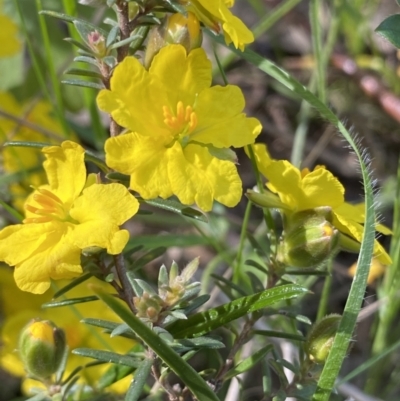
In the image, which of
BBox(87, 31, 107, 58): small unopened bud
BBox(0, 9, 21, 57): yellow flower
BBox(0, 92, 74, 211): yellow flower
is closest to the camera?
BBox(87, 31, 107, 58): small unopened bud

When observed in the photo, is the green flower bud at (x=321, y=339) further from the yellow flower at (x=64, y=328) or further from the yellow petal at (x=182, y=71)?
the yellow flower at (x=64, y=328)

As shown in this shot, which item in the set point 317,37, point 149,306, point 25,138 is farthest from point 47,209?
point 25,138

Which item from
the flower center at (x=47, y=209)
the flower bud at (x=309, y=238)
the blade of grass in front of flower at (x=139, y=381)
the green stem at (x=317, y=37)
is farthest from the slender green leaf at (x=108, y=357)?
the green stem at (x=317, y=37)

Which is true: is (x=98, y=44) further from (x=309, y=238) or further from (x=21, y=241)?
(x=309, y=238)

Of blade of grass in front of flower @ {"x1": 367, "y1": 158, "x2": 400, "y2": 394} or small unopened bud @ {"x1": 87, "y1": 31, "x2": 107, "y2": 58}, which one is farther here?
blade of grass in front of flower @ {"x1": 367, "y1": 158, "x2": 400, "y2": 394}

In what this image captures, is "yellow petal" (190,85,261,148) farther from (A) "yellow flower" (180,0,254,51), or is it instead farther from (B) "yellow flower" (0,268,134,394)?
(B) "yellow flower" (0,268,134,394)

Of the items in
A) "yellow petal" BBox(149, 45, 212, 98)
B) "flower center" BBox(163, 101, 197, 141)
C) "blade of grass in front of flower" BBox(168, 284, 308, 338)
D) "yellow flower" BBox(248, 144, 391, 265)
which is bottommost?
"blade of grass in front of flower" BBox(168, 284, 308, 338)

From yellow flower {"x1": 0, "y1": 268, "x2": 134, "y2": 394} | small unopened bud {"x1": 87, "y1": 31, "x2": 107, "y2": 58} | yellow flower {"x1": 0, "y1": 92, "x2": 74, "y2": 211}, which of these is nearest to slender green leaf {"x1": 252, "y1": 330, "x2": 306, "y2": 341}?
yellow flower {"x1": 0, "y1": 268, "x2": 134, "y2": 394}
